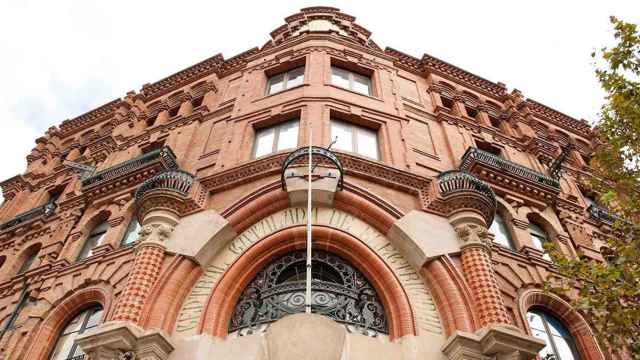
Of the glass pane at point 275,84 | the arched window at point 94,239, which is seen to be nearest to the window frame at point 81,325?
the arched window at point 94,239

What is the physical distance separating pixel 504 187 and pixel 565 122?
1258 cm

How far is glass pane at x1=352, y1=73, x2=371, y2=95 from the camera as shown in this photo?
20533 mm

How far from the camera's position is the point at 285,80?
2128 centimetres

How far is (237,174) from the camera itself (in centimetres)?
1494

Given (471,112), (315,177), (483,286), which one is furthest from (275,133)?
(471,112)

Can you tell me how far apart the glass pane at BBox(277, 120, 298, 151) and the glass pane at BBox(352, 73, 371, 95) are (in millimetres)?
4151

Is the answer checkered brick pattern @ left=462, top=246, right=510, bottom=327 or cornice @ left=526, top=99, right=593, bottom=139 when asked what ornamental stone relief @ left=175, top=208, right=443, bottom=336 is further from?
cornice @ left=526, top=99, right=593, bottom=139

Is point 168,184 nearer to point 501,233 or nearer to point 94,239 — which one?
point 94,239

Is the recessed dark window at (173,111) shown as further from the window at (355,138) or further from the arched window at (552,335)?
the arched window at (552,335)

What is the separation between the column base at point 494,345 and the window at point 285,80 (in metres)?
13.3

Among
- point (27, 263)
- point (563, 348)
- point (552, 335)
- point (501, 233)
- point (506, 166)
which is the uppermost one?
point (506, 166)

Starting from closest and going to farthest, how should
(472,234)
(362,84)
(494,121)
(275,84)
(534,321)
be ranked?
(472,234), (534,321), (362,84), (275,84), (494,121)

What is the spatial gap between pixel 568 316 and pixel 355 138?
8.59 m

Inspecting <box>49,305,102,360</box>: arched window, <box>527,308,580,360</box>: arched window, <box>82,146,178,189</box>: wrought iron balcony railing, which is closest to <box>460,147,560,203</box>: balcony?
<box>527,308,580,360</box>: arched window
